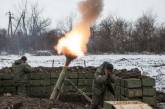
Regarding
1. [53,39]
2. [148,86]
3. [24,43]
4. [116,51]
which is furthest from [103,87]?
[24,43]

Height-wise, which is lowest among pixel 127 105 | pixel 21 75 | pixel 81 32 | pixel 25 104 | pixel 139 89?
pixel 25 104

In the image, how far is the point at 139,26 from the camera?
192 ft

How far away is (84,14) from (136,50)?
39.8 meters

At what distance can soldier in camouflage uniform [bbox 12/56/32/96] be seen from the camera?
16469 mm

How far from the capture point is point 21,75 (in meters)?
16.5

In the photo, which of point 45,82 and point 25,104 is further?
point 45,82

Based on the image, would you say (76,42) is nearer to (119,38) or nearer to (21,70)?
(21,70)

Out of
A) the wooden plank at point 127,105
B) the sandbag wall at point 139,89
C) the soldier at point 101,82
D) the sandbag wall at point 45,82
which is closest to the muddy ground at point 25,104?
the soldier at point 101,82

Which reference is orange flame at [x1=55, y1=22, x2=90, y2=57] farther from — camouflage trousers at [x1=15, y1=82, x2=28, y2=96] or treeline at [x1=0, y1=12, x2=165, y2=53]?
treeline at [x1=0, y1=12, x2=165, y2=53]

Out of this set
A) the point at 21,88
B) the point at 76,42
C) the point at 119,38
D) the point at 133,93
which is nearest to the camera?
the point at 133,93

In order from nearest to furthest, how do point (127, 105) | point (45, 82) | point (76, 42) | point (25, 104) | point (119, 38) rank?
point (127, 105) → point (25, 104) → point (76, 42) → point (45, 82) → point (119, 38)

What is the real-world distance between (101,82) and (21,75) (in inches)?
217

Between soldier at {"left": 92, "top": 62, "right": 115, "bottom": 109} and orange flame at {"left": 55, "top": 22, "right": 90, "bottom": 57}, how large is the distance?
2203 mm

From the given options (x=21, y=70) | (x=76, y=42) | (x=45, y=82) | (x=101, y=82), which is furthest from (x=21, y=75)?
(x=101, y=82)
